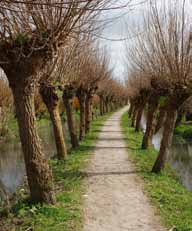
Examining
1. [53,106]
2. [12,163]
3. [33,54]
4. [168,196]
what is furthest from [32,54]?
[12,163]

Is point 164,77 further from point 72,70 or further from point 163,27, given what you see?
point 72,70

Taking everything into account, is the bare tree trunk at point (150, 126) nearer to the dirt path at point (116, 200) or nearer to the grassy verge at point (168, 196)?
the grassy verge at point (168, 196)

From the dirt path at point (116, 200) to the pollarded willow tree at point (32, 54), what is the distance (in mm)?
1407

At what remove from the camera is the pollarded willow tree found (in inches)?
343

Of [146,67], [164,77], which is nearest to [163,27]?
[164,77]

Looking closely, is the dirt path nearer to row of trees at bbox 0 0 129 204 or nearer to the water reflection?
row of trees at bbox 0 0 129 204

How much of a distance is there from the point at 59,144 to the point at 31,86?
26.5ft

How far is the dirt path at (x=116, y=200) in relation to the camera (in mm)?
8633

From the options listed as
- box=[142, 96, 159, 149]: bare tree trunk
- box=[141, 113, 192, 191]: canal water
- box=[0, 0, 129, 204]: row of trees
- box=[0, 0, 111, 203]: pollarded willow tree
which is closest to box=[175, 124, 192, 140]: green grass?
box=[141, 113, 192, 191]: canal water

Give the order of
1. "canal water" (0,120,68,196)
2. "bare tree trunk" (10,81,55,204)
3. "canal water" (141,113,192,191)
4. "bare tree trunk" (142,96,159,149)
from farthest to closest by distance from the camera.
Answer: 1. "bare tree trunk" (142,96,159,149)
2. "canal water" (141,113,192,191)
3. "canal water" (0,120,68,196)
4. "bare tree trunk" (10,81,55,204)

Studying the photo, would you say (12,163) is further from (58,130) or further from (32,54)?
(32,54)

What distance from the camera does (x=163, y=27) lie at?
14.6 m

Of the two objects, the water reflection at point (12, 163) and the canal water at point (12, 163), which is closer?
the canal water at point (12, 163)

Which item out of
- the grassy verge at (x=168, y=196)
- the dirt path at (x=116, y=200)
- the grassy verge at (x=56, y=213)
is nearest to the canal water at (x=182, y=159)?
the grassy verge at (x=168, y=196)
